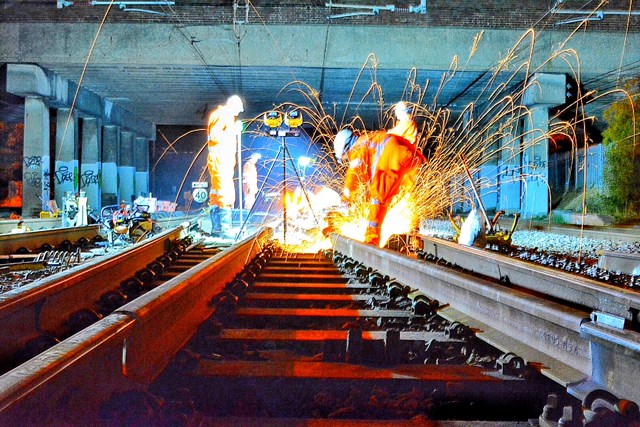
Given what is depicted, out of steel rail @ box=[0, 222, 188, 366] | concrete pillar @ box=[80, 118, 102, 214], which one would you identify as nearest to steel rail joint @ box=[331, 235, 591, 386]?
steel rail @ box=[0, 222, 188, 366]

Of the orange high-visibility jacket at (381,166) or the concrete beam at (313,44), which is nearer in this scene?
the orange high-visibility jacket at (381,166)

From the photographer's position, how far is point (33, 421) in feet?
4.88

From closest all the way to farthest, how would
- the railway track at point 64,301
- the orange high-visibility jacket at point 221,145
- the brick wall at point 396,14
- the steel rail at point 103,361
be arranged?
the steel rail at point 103,361 → the railway track at point 64,301 → the orange high-visibility jacket at point 221,145 → the brick wall at point 396,14

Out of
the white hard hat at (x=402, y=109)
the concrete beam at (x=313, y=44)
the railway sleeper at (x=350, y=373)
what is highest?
the concrete beam at (x=313, y=44)

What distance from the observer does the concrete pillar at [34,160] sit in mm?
19938

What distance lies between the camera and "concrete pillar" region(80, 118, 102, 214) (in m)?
23.2

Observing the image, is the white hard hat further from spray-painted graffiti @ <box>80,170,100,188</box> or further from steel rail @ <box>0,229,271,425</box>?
spray-painted graffiti @ <box>80,170,100,188</box>

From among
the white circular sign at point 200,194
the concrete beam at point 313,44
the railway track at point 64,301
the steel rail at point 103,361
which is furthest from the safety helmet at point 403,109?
the concrete beam at point 313,44

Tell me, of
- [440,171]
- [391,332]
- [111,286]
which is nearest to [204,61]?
[440,171]

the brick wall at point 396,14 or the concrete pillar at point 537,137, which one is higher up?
the brick wall at point 396,14

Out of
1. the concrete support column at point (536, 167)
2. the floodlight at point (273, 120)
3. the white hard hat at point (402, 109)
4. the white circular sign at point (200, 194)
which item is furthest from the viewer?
the concrete support column at point (536, 167)

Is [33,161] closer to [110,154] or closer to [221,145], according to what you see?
[110,154]

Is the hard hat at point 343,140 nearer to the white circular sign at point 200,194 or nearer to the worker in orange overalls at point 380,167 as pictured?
the worker in orange overalls at point 380,167

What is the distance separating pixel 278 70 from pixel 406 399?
59.8ft
